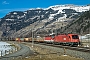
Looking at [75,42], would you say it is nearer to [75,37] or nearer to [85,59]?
[75,37]

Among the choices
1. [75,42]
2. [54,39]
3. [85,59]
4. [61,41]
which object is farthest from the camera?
[54,39]

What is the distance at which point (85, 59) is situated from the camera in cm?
3288

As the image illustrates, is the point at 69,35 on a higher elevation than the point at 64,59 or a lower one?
higher

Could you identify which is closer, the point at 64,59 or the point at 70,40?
the point at 64,59

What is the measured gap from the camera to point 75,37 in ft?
251

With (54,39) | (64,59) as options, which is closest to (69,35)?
(54,39)

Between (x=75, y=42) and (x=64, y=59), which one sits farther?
(x=75, y=42)

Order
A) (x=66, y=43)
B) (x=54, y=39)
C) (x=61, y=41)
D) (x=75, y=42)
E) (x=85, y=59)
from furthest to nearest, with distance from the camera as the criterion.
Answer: (x=54, y=39), (x=61, y=41), (x=66, y=43), (x=75, y=42), (x=85, y=59)

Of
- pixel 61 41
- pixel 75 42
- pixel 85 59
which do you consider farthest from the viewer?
pixel 61 41

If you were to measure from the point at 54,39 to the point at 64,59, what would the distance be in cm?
6758

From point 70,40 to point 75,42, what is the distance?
2.64 metres

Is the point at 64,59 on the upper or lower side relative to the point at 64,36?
lower

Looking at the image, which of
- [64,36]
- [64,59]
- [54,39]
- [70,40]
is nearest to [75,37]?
[70,40]

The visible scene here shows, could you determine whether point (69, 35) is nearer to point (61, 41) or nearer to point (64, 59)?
point (61, 41)
